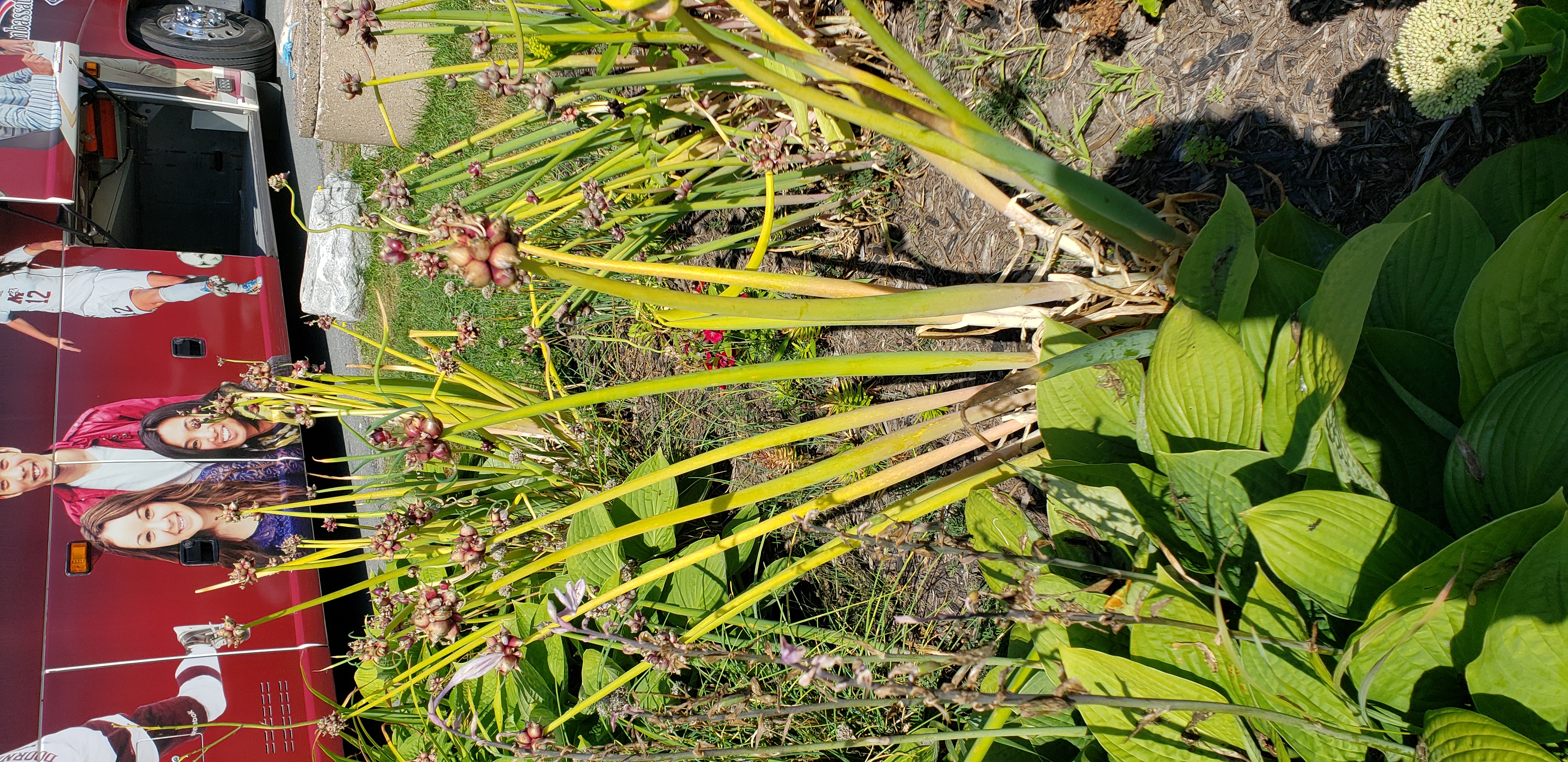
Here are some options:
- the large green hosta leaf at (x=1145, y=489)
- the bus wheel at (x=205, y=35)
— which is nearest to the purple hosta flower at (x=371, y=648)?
the large green hosta leaf at (x=1145, y=489)

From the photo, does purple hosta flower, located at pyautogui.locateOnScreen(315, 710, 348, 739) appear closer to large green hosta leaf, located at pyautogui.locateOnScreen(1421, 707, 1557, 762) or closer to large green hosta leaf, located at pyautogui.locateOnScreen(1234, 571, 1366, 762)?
large green hosta leaf, located at pyautogui.locateOnScreen(1234, 571, 1366, 762)

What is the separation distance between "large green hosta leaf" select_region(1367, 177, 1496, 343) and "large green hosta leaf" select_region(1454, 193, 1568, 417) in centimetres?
7

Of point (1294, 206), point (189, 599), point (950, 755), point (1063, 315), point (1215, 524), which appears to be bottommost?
point (189, 599)

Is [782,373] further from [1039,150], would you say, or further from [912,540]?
[1039,150]

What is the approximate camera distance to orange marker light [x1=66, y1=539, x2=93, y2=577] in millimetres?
3598

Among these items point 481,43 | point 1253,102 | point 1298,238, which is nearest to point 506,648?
point 481,43

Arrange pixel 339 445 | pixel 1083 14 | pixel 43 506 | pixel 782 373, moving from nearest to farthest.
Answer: pixel 782 373
pixel 1083 14
pixel 43 506
pixel 339 445

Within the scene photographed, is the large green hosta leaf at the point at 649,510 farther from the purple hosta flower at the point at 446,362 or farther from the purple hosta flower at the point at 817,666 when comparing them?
the purple hosta flower at the point at 817,666

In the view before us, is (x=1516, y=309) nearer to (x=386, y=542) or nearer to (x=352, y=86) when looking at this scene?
(x=386, y=542)

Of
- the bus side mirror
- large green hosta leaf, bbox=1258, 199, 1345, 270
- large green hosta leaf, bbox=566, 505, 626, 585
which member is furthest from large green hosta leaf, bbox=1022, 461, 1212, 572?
the bus side mirror

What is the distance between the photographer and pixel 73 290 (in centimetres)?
397

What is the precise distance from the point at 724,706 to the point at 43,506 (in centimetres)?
410

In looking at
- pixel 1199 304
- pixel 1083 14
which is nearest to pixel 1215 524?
pixel 1199 304

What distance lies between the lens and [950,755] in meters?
1.59
